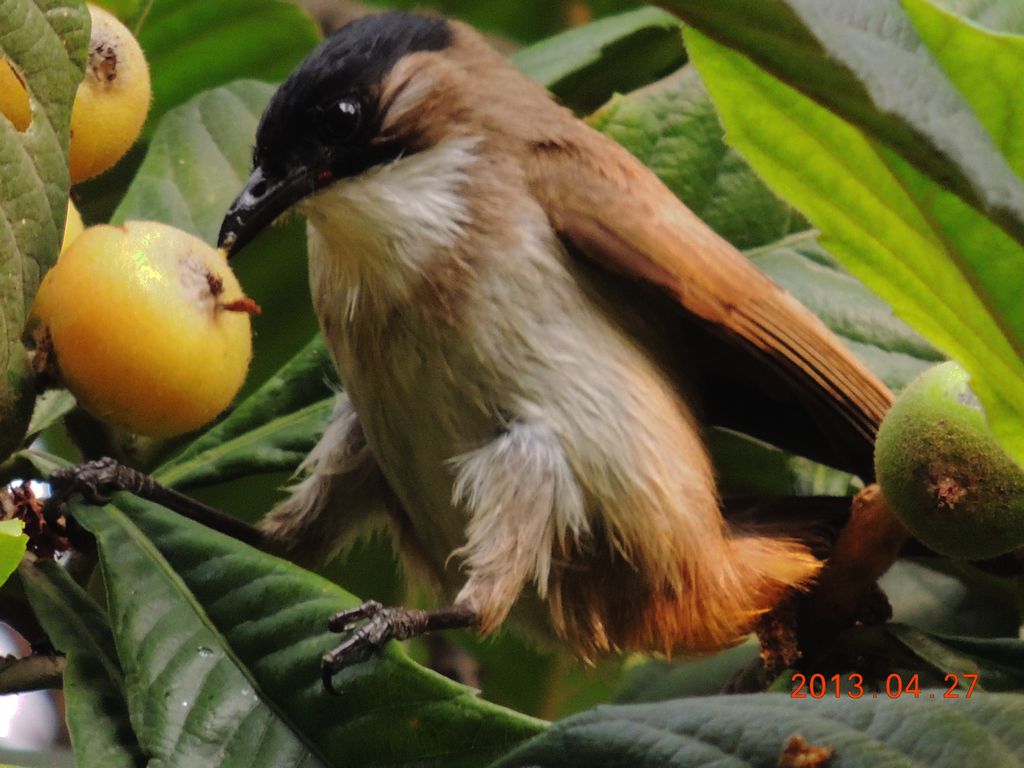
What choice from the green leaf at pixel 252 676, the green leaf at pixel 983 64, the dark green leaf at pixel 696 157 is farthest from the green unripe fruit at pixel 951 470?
the dark green leaf at pixel 696 157

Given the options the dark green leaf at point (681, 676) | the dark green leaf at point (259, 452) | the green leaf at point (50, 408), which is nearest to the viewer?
the green leaf at point (50, 408)

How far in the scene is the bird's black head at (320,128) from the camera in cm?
202

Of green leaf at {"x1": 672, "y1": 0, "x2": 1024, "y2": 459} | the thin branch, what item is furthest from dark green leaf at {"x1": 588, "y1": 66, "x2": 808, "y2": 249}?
the thin branch

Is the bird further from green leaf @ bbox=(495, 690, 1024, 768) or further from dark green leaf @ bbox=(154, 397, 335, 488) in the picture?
green leaf @ bbox=(495, 690, 1024, 768)

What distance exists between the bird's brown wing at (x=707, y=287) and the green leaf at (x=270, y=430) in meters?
0.48

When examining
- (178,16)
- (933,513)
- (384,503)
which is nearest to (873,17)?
(933,513)

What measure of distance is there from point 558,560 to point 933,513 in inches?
34.5

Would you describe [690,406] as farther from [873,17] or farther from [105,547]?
[873,17]

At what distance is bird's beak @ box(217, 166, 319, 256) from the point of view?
199cm

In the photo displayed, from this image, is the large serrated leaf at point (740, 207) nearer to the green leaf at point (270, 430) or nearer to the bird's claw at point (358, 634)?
the green leaf at point (270, 430)

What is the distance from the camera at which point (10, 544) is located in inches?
42.4

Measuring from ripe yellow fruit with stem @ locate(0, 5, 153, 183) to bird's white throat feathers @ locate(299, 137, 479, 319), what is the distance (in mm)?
470

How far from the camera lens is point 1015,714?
1.17m

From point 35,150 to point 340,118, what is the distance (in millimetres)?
896
